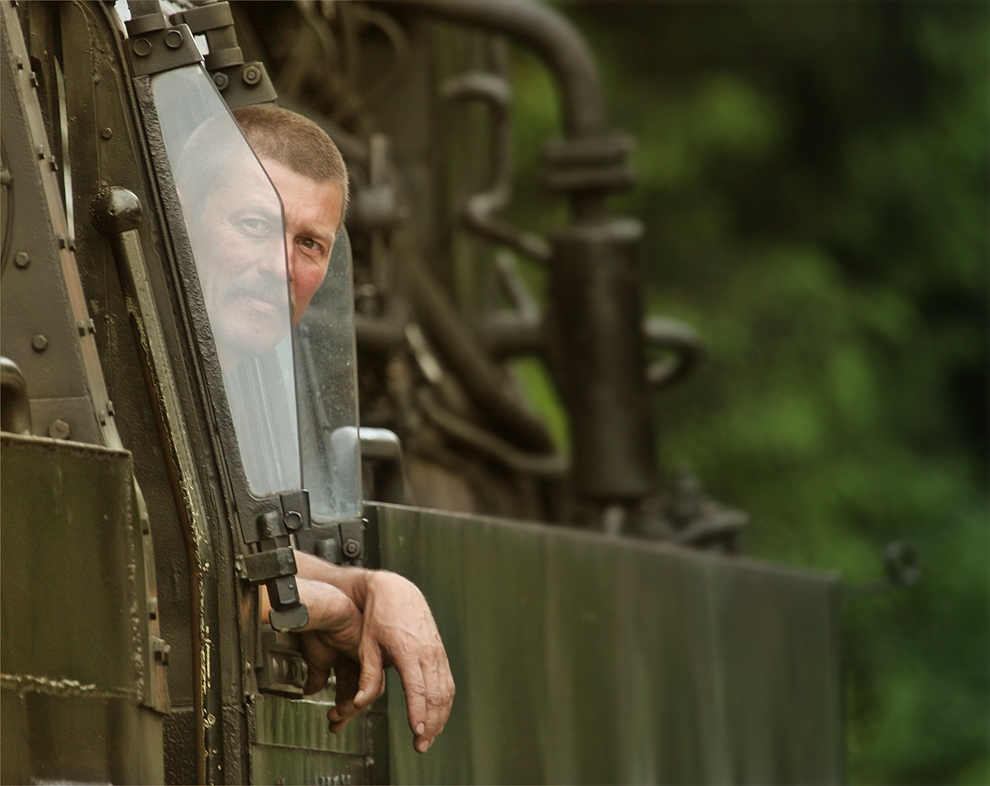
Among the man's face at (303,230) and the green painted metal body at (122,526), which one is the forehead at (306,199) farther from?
the green painted metal body at (122,526)

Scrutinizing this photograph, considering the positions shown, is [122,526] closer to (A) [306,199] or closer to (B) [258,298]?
(B) [258,298]

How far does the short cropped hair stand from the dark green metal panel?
0.49 m

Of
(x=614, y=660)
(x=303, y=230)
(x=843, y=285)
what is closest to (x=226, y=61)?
(x=303, y=230)

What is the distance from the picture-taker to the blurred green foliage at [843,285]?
12.4 meters

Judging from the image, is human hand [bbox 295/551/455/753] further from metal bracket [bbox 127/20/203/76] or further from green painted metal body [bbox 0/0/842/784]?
metal bracket [bbox 127/20/203/76]

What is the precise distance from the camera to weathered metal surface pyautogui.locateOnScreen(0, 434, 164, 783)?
237 cm

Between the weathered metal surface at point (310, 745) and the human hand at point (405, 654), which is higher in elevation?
→ the human hand at point (405, 654)

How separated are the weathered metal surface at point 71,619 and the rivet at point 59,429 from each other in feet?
0.27

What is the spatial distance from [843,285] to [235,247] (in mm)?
11235

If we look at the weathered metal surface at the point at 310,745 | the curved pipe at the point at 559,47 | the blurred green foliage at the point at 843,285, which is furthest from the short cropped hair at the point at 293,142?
the blurred green foliage at the point at 843,285

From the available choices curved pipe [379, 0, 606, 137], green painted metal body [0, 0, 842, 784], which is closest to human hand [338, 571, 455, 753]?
green painted metal body [0, 0, 842, 784]

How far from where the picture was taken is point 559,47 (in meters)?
5.98

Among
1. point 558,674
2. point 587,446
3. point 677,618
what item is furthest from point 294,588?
point 587,446

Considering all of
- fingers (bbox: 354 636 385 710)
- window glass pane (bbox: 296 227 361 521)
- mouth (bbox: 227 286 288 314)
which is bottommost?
fingers (bbox: 354 636 385 710)
